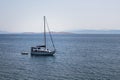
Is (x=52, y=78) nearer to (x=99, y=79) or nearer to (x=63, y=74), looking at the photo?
(x=63, y=74)

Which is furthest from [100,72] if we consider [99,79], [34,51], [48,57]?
[34,51]

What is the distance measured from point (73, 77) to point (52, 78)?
4383 millimetres

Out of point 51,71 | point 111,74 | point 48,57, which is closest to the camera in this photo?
point 111,74

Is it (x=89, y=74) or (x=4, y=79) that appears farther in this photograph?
(x=89, y=74)

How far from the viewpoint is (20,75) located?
46344mm

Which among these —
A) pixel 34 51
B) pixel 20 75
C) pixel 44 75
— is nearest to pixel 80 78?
pixel 44 75

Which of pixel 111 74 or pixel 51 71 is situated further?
pixel 51 71

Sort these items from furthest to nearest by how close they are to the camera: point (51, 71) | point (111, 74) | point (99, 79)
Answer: point (51, 71)
point (111, 74)
point (99, 79)

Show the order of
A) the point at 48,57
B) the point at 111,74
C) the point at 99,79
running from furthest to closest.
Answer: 1. the point at 48,57
2. the point at 111,74
3. the point at 99,79

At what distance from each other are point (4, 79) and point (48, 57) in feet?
108

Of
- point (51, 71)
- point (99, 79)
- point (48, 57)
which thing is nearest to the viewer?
point (99, 79)

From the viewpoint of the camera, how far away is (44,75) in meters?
46.8

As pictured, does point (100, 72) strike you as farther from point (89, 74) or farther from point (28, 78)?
point (28, 78)

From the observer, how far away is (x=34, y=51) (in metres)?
79.3
